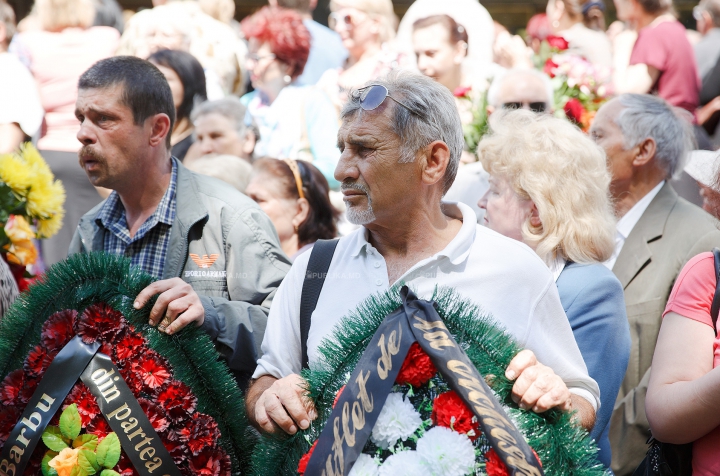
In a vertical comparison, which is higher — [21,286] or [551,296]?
[551,296]

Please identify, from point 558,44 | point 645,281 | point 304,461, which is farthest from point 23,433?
point 558,44

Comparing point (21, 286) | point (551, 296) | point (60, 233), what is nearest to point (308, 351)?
point (551, 296)

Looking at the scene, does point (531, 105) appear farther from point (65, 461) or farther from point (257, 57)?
point (65, 461)

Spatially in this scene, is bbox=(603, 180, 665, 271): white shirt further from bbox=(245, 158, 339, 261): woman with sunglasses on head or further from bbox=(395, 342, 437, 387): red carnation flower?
bbox=(395, 342, 437, 387): red carnation flower

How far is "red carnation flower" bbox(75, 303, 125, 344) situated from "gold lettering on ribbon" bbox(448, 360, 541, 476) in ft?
3.38

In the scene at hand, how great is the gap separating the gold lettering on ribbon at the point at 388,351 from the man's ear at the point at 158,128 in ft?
5.83

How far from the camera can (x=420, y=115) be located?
102 inches

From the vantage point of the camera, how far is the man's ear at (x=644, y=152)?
4.50m

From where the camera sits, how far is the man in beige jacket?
382 centimetres

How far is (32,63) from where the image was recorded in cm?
616

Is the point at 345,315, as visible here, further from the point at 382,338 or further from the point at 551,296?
the point at 551,296

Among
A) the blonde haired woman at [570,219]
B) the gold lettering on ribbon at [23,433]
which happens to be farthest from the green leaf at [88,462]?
the blonde haired woman at [570,219]

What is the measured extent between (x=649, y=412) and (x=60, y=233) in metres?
4.32

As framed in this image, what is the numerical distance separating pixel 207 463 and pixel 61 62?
446 cm
